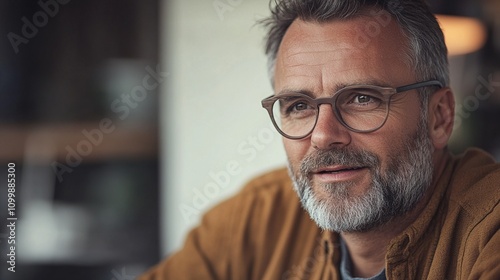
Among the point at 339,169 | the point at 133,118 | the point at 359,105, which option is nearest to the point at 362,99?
the point at 359,105

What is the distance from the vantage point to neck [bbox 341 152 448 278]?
3.95 feet

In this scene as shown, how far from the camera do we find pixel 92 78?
8.30ft

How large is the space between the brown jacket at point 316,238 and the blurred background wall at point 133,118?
2.61 ft

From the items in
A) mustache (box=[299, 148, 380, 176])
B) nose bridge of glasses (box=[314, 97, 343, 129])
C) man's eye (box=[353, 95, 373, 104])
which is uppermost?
man's eye (box=[353, 95, 373, 104])

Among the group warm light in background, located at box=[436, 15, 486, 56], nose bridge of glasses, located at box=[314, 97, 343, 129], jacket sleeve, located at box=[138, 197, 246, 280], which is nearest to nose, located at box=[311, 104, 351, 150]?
nose bridge of glasses, located at box=[314, 97, 343, 129]

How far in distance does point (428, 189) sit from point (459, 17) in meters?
1.26

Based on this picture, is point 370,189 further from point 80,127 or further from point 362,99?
point 80,127

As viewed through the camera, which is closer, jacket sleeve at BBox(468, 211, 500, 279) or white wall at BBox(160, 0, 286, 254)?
jacket sleeve at BBox(468, 211, 500, 279)

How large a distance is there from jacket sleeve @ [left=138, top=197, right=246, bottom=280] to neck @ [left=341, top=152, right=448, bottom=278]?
31 cm

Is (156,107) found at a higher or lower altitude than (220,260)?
higher

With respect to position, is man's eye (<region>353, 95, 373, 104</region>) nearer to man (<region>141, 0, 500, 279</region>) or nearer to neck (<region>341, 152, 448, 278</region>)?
man (<region>141, 0, 500, 279</region>)

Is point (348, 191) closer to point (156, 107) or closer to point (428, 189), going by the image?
point (428, 189)

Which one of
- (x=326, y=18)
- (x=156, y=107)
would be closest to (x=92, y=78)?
(x=156, y=107)

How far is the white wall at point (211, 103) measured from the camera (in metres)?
2.36
